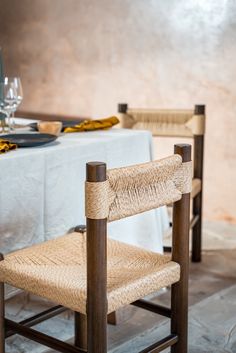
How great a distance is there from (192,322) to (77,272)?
821mm

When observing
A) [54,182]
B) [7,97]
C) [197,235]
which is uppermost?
[7,97]

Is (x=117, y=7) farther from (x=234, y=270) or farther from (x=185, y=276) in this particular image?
(x=185, y=276)

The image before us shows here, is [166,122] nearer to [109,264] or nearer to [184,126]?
[184,126]

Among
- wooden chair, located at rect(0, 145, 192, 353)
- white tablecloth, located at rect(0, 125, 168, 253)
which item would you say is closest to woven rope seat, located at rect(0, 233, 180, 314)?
wooden chair, located at rect(0, 145, 192, 353)

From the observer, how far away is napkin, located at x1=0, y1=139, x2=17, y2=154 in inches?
84.0

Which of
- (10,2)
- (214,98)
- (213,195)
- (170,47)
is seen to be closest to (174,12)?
(170,47)

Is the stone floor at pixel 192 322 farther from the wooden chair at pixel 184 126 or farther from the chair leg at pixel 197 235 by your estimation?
the wooden chair at pixel 184 126

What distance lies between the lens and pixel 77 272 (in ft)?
6.03

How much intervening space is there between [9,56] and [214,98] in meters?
1.70

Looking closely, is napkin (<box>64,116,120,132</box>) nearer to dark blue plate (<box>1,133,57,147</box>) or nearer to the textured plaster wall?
dark blue plate (<box>1,133,57,147</box>)

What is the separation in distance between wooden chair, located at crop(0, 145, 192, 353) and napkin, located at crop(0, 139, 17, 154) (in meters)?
0.34

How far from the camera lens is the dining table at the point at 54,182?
6.95 feet

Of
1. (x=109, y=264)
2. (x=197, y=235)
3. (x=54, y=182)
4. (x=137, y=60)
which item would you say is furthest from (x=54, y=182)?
(x=137, y=60)

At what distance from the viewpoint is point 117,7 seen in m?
3.96
